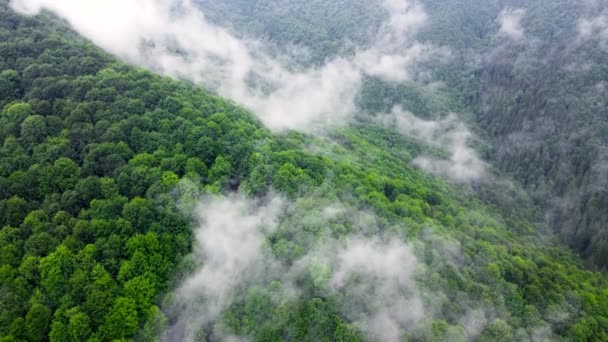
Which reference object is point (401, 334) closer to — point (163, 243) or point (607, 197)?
point (163, 243)

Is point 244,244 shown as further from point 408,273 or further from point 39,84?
point 39,84

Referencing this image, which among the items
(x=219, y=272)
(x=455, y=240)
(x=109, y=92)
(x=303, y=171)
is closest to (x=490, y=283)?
(x=455, y=240)

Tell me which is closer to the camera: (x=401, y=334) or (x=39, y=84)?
(x=401, y=334)

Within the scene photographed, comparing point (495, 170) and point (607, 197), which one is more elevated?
point (495, 170)

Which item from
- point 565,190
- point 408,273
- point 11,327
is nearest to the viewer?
point 11,327

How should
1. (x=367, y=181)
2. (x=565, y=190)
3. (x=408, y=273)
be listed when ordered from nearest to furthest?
(x=408, y=273), (x=367, y=181), (x=565, y=190)

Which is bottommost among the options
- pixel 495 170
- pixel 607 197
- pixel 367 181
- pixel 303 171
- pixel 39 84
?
pixel 39 84
